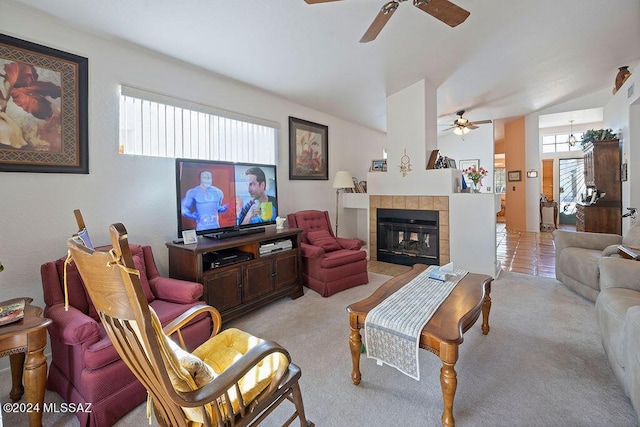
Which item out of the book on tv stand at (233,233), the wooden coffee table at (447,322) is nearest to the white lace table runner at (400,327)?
the wooden coffee table at (447,322)

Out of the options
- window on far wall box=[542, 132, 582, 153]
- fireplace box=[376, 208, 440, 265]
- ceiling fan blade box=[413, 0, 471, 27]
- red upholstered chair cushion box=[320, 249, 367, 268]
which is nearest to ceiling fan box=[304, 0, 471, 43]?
ceiling fan blade box=[413, 0, 471, 27]

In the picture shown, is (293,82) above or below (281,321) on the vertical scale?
above

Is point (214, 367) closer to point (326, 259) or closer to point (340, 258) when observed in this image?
point (326, 259)

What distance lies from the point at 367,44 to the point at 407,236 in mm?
3000

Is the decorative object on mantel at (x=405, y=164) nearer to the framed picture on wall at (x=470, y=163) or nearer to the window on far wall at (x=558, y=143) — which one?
the framed picture on wall at (x=470, y=163)

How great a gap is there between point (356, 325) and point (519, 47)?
385cm

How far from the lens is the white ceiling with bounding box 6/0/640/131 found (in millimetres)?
2270

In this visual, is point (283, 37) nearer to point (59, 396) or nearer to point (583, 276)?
point (59, 396)

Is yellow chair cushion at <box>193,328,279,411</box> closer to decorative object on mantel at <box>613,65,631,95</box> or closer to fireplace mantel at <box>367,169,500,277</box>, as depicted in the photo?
fireplace mantel at <box>367,169,500,277</box>

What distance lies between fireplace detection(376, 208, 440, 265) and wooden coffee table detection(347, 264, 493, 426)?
218 centimetres

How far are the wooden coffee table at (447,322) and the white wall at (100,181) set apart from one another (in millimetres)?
2091

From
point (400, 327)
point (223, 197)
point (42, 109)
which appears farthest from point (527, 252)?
point (42, 109)

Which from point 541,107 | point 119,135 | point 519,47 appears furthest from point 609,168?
point 119,135

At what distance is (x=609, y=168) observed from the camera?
5.18 meters
